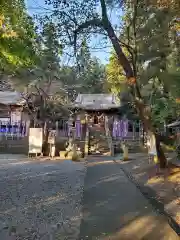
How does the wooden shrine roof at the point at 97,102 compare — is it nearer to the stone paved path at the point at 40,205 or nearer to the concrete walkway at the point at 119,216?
the stone paved path at the point at 40,205

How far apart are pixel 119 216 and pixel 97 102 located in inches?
910

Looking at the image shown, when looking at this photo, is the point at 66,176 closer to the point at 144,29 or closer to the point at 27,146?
the point at 144,29

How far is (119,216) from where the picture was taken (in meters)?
6.01

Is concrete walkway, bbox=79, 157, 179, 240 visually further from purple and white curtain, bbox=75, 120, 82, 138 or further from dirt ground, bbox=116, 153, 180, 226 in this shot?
purple and white curtain, bbox=75, 120, 82, 138

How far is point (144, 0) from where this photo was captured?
1123 centimetres

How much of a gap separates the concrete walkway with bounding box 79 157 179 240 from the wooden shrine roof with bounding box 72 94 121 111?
18095mm

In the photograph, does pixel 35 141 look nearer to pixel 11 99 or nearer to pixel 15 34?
pixel 11 99

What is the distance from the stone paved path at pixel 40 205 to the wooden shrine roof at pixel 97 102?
16.3 metres

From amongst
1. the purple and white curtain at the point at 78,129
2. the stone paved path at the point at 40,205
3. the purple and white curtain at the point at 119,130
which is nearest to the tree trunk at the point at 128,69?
the stone paved path at the point at 40,205

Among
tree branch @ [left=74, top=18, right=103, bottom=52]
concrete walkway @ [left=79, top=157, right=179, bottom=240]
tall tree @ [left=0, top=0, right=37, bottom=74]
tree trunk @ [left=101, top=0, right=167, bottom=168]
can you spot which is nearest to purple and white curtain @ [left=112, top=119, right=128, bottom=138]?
tree trunk @ [left=101, top=0, right=167, bottom=168]

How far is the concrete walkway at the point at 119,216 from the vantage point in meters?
5.01

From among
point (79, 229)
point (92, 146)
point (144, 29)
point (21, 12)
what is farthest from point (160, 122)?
point (79, 229)

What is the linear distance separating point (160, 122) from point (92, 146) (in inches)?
207

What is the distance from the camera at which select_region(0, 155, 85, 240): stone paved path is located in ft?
16.5
